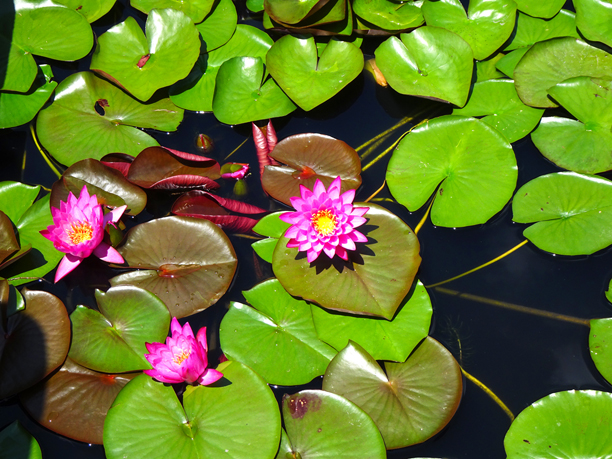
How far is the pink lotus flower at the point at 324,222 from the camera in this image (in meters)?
2.28

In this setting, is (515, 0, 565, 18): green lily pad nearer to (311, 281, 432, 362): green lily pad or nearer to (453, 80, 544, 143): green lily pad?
(453, 80, 544, 143): green lily pad

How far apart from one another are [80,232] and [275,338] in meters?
1.39

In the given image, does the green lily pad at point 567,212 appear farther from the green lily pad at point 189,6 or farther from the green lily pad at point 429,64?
the green lily pad at point 189,6

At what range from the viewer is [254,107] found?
309 cm

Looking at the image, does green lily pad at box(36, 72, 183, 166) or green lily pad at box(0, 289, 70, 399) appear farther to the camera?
green lily pad at box(36, 72, 183, 166)

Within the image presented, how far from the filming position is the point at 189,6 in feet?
11.1

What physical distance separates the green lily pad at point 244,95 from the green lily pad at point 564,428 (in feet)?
8.16

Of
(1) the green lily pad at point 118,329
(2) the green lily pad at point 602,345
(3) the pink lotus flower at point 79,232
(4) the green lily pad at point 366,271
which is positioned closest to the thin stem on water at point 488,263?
(4) the green lily pad at point 366,271

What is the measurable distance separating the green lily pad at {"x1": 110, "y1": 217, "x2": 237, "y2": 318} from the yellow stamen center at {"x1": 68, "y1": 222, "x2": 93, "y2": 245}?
0.21 metres

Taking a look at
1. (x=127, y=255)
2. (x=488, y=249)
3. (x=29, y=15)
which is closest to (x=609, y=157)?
(x=488, y=249)

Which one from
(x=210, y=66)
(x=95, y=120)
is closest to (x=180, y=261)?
(x=95, y=120)

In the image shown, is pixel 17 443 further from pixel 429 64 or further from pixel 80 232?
pixel 429 64

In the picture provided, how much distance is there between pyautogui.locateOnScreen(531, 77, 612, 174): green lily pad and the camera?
8.98 ft

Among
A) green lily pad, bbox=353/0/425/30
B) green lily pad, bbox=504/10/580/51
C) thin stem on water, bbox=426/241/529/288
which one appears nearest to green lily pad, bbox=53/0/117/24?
green lily pad, bbox=353/0/425/30
